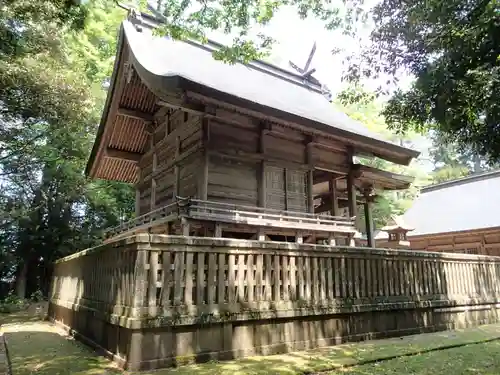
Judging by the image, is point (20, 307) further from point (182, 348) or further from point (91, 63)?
point (182, 348)

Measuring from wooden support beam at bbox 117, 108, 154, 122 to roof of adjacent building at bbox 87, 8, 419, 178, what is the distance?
1.52 feet

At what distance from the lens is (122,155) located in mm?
15000

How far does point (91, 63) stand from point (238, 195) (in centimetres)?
1261

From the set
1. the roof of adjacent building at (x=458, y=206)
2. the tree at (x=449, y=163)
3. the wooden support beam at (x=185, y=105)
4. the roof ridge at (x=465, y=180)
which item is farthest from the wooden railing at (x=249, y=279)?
the tree at (x=449, y=163)

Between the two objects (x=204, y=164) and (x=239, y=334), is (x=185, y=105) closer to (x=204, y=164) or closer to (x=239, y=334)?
(x=204, y=164)

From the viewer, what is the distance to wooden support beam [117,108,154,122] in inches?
508

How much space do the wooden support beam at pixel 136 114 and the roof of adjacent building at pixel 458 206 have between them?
53.2 ft

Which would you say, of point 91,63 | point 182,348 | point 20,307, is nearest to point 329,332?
point 182,348

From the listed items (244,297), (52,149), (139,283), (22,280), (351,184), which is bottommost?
(244,297)

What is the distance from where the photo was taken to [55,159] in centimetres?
1802

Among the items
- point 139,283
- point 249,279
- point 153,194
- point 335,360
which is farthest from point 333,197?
point 139,283

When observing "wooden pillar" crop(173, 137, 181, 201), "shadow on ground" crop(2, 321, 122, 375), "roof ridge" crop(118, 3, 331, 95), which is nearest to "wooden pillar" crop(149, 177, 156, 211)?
"wooden pillar" crop(173, 137, 181, 201)

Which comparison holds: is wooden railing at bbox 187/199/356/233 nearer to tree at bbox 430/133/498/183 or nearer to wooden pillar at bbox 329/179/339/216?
wooden pillar at bbox 329/179/339/216

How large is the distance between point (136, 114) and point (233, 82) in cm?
350
